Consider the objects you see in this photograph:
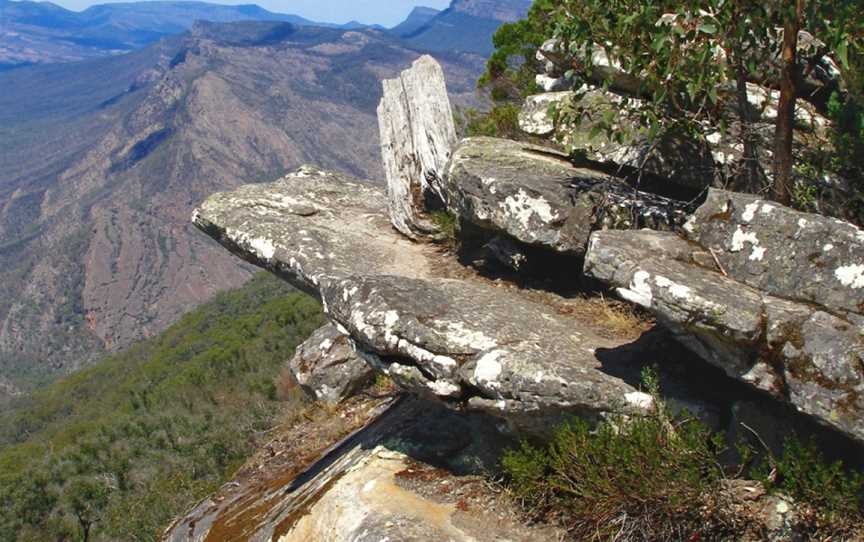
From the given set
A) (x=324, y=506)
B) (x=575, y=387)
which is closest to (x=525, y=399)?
(x=575, y=387)

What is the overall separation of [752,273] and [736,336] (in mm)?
1013

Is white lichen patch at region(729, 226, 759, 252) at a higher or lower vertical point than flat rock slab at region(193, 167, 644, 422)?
higher

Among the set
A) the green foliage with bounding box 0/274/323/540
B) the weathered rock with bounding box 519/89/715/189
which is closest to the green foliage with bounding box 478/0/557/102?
the weathered rock with bounding box 519/89/715/189

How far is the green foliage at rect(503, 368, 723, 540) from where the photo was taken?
570 centimetres

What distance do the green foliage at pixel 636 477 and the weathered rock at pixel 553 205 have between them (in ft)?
8.08

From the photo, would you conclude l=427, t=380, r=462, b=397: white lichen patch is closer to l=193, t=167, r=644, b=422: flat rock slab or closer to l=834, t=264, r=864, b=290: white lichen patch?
l=193, t=167, r=644, b=422: flat rock slab

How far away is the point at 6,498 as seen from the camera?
1928cm

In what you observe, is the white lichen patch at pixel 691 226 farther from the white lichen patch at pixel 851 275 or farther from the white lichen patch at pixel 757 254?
the white lichen patch at pixel 851 275

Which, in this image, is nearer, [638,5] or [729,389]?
[729,389]

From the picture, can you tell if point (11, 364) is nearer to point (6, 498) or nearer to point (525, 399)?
point (6, 498)

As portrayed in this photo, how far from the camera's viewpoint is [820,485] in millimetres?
5293

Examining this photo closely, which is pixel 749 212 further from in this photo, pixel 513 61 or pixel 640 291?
pixel 513 61

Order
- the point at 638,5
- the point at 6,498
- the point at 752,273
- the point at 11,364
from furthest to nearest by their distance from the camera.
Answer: the point at 11,364
the point at 6,498
the point at 638,5
the point at 752,273

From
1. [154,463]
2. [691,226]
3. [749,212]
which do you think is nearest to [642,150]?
[691,226]
